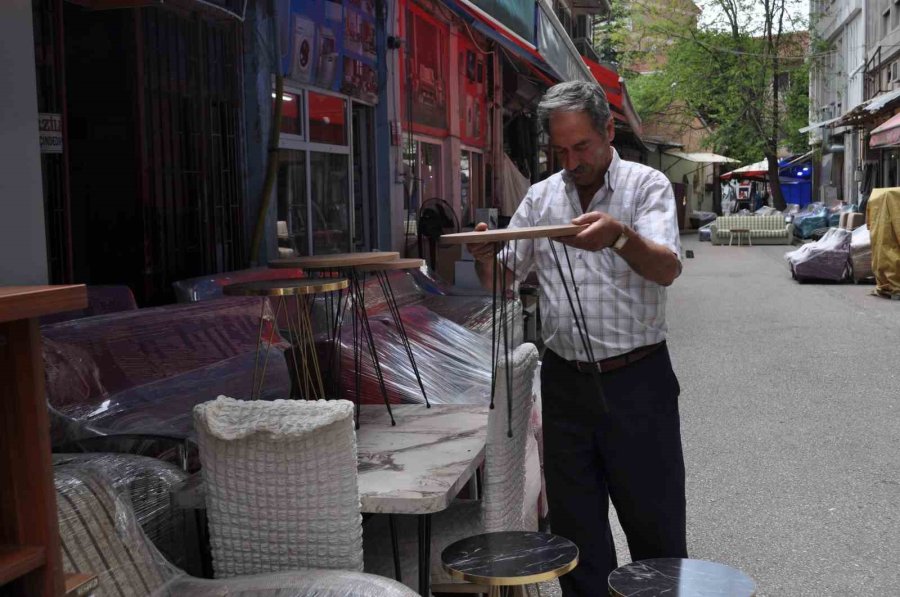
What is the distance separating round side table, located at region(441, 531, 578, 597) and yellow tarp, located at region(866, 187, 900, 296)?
42.7 ft

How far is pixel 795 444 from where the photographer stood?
20.8ft

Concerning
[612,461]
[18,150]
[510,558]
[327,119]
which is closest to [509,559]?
[510,558]

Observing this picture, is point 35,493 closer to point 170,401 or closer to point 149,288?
point 170,401

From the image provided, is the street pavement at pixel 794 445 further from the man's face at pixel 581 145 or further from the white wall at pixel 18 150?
the white wall at pixel 18 150

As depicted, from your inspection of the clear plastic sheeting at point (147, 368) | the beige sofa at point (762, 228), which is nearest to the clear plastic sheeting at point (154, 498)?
the clear plastic sheeting at point (147, 368)

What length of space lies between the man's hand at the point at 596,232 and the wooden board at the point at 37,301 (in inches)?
52.6

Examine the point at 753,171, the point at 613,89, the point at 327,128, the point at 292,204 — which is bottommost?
the point at 292,204

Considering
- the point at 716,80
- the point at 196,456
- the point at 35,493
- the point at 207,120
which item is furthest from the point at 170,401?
the point at 716,80

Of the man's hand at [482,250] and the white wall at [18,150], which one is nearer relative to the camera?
the white wall at [18,150]

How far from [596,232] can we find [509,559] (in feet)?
2.98

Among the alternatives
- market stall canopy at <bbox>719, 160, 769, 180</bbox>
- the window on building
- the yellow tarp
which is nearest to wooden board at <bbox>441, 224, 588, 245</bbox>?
the window on building

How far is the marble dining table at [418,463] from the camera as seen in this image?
2.72 metres

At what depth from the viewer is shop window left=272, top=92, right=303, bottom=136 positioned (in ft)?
27.5

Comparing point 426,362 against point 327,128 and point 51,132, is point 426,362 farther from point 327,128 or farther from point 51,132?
point 327,128
